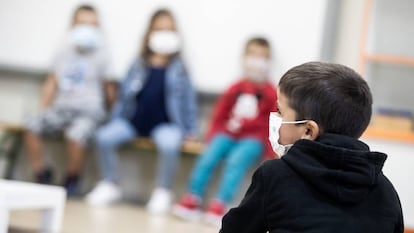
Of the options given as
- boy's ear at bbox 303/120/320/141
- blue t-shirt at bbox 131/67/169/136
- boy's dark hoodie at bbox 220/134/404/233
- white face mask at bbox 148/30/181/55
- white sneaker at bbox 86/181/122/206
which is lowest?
white sneaker at bbox 86/181/122/206

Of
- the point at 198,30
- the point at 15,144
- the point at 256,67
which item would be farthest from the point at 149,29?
the point at 15,144

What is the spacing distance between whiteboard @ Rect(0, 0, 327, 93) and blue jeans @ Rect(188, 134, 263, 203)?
1.35 ft

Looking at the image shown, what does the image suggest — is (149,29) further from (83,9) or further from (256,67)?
(256,67)

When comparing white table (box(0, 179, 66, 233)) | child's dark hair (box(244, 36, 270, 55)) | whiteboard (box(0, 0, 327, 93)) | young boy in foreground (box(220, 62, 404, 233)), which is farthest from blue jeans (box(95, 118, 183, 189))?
young boy in foreground (box(220, 62, 404, 233))

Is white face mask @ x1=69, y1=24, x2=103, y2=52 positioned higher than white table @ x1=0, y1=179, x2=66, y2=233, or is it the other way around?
white face mask @ x1=69, y1=24, x2=103, y2=52

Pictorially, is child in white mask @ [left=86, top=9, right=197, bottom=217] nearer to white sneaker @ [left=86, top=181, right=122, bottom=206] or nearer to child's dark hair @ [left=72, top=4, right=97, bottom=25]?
white sneaker @ [left=86, top=181, right=122, bottom=206]

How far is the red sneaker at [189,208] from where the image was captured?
3.77 metres

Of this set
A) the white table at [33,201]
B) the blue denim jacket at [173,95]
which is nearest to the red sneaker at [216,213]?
the blue denim jacket at [173,95]

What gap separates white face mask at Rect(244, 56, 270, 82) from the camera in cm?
393

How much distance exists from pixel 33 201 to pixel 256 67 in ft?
5.49

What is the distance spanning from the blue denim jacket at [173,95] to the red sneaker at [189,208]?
43 centimetres

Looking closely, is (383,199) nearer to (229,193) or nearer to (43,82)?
(229,193)

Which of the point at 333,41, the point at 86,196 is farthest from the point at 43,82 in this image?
the point at 333,41

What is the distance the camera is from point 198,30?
419 centimetres
